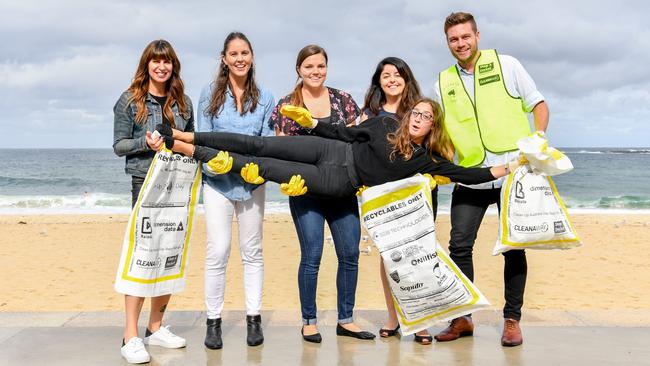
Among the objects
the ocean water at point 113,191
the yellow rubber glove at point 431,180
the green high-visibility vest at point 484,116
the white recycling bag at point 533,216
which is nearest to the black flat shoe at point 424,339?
the white recycling bag at point 533,216

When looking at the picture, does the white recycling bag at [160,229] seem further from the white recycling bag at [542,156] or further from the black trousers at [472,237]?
the white recycling bag at [542,156]

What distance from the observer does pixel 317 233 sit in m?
4.10

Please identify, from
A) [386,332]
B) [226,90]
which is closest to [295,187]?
[226,90]

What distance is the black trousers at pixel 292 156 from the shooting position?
387cm

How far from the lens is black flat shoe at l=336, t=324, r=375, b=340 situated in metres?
4.23

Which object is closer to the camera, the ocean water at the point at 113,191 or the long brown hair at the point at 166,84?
the long brown hair at the point at 166,84

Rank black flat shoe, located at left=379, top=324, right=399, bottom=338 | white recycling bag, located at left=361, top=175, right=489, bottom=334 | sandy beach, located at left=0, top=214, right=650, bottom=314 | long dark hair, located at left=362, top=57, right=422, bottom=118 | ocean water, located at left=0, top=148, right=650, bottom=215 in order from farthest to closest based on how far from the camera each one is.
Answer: ocean water, located at left=0, top=148, right=650, bottom=215, sandy beach, located at left=0, top=214, right=650, bottom=314, black flat shoe, located at left=379, top=324, right=399, bottom=338, long dark hair, located at left=362, top=57, right=422, bottom=118, white recycling bag, located at left=361, top=175, right=489, bottom=334

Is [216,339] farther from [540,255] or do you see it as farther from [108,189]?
[108,189]

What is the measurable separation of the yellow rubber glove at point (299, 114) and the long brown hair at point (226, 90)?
1.09 feet

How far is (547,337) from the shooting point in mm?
4320

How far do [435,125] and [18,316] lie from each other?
357cm

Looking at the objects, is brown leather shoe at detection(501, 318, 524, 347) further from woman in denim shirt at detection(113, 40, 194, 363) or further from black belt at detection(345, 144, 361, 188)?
woman in denim shirt at detection(113, 40, 194, 363)

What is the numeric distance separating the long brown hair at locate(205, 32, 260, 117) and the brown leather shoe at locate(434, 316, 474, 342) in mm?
2003

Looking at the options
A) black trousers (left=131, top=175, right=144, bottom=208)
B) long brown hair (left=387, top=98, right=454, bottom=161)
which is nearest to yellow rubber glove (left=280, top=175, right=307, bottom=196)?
long brown hair (left=387, top=98, right=454, bottom=161)
